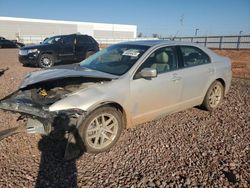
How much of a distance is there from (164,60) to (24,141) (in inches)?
110

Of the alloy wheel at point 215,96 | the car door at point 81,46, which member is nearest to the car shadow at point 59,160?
the alloy wheel at point 215,96

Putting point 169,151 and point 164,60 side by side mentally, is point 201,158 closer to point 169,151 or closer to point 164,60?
point 169,151

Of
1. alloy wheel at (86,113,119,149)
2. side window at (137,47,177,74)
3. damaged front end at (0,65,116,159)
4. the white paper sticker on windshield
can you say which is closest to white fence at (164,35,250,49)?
side window at (137,47,177,74)

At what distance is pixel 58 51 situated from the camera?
13.3 meters

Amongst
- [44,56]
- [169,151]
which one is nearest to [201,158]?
[169,151]

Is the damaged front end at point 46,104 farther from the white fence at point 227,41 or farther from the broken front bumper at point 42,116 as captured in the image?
the white fence at point 227,41

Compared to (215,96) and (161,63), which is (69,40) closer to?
(215,96)

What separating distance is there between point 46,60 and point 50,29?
162ft

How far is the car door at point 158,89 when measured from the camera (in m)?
4.27

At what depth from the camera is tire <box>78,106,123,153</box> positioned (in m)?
3.75

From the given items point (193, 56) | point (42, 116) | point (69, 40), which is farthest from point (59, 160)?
point (69, 40)

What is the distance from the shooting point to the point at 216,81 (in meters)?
5.84

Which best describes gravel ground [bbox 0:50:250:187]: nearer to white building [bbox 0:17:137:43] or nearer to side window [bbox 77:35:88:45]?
side window [bbox 77:35:88:45]

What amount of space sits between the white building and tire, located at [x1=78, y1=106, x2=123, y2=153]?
44.4 metres
